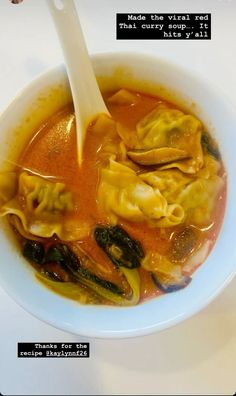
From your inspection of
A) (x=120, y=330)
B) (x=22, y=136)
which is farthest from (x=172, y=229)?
(x=22, y=136)

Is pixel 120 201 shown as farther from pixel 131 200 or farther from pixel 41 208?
pixel 41 208

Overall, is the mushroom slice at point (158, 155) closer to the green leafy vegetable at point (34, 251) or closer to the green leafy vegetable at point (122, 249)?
the green leafy vegetable at point (122, 249)

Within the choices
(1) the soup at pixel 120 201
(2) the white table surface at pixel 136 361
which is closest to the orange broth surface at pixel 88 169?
(1) the soup at pixel 120 201

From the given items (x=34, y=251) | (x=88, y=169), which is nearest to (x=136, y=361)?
(x=34, y=251)

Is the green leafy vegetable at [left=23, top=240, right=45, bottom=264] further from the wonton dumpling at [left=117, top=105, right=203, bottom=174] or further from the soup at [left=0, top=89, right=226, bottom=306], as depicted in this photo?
the wonton dumpling at [left=117, top=105, right=203, bottom=174]

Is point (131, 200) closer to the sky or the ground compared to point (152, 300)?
closer to the sky
